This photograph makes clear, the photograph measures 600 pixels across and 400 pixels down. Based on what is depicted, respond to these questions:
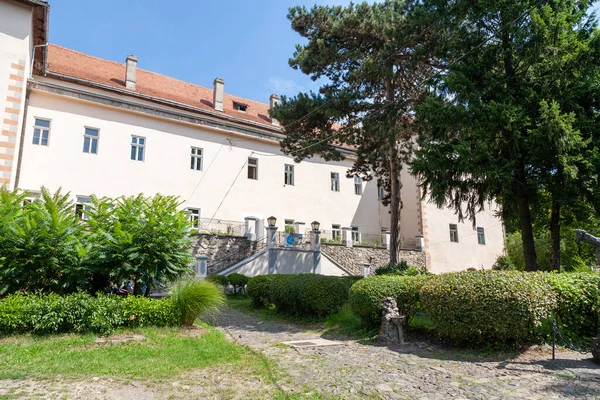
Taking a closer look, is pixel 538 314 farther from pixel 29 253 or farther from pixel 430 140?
pixel 29 253

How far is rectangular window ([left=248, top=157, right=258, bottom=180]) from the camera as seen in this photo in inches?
1053

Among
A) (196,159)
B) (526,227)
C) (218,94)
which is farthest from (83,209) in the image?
(218,94)

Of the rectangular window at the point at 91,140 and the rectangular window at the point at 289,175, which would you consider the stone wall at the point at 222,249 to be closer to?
the rectangular window at the point at 289,175

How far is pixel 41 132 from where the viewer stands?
19.9 meters

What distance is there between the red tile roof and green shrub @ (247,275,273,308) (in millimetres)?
15054

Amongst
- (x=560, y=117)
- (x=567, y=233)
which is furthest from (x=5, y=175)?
(x=567, y=233)

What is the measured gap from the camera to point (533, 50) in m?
11.4

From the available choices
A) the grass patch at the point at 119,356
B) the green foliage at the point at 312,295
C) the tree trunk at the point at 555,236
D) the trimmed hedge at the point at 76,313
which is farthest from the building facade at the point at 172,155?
the tree trunk at the point at 555,236

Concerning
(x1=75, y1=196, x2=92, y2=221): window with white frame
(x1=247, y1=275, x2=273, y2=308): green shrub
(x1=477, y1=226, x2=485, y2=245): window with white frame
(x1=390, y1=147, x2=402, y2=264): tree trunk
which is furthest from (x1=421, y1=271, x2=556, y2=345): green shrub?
(x1=477, y1=226, x2=485, y2=245): window with white frame

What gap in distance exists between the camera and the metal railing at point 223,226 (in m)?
23.2

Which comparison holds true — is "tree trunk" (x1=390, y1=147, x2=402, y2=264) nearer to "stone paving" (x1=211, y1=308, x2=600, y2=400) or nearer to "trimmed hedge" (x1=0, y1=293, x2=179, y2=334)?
"stone paving" (x1=211, y1=308, x2=600, y2=400)

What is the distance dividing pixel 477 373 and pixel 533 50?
967cm

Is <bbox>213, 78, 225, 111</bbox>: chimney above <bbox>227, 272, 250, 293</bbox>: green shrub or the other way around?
above

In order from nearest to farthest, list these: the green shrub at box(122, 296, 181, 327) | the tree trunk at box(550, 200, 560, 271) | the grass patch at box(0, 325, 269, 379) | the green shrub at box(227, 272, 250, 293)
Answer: the grass patch at box(0, 325, 269, 379)
the green shrub at box(122, 296, 181, 327)
the tree trunk at box(550, 200, 560, 271)
the green shrub at box(227, 272, 250, 293)
